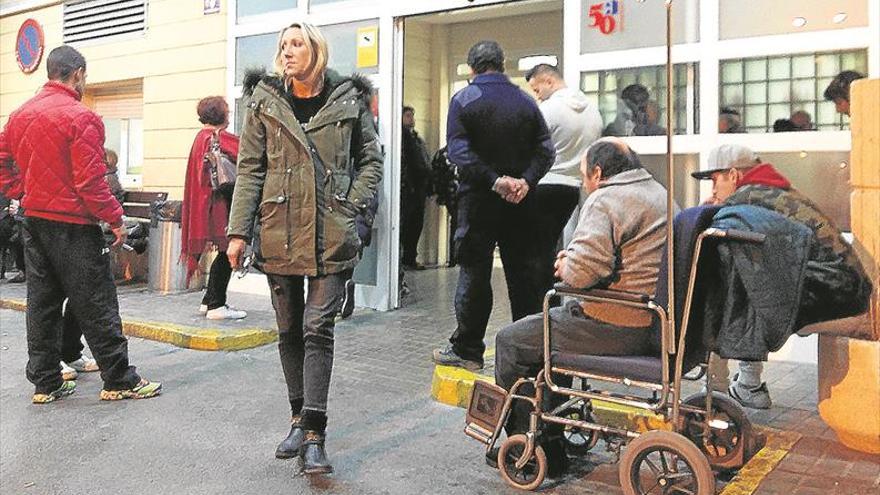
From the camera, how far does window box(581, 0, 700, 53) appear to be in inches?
232

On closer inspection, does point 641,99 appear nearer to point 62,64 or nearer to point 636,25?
point 636,25

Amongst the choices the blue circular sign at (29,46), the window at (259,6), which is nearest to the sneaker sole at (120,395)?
the window at (259,6)

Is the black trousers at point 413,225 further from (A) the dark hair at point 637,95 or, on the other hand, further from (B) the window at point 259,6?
(A) the dark hair at point 637,95

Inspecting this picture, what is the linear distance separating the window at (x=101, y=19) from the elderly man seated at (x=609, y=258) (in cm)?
789

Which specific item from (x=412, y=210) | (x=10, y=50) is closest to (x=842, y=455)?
(x=412, y=210)

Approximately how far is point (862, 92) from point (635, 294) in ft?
5.10

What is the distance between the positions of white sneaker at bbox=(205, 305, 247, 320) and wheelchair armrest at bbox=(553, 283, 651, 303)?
174 inches

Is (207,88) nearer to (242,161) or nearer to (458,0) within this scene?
(458,0)

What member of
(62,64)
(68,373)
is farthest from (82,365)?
(62,64)

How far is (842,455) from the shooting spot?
388cm

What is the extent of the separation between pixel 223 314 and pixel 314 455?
3.77 meters

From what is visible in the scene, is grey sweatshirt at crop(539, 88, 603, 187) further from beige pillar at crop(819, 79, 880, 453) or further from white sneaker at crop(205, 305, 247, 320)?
white sneaker at crop(205, 305, 247, 320)

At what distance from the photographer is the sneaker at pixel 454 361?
532cm

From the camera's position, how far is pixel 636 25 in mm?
6121
